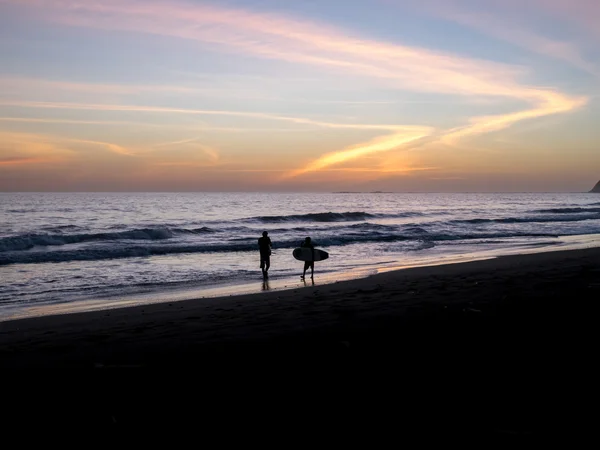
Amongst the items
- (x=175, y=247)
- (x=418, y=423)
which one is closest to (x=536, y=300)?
(x=418, y=423)

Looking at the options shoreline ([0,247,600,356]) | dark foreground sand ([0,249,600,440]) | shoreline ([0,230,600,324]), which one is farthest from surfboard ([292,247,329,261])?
dark foreground sand ([0,249,600,440])

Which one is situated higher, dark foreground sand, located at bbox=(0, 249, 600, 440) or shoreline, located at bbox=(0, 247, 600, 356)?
dark foreground sand, located at bbox=(0, 249, 600, 440)

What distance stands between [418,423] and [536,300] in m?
5.48

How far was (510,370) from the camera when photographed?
4.73 metres

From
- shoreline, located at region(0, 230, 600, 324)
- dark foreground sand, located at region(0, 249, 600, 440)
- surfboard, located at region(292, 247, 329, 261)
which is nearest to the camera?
dark foreground sand, located at region(0, 249, 600, 440)

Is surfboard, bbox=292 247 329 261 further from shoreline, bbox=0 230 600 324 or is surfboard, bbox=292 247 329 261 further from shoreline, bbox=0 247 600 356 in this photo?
shoreline, bbox=0 247 600 356

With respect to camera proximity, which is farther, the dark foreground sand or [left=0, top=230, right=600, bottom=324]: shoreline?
[left=0, top=230, right=600, bottom=324]: shoreline

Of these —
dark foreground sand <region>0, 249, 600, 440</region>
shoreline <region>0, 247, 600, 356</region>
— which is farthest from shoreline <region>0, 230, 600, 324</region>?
dark foreground sand <region>0, 249, 600, 440</region>

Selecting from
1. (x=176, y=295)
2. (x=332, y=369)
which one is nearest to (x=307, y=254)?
(x=176, y=295)

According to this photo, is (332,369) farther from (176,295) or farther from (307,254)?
(307,254)

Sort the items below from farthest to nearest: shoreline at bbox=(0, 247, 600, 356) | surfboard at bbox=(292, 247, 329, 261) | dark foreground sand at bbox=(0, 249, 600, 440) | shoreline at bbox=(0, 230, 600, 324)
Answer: surfboard at bbox=(292, 247, 329, 261) → shoreline at bbox=(0, 230, 600, 324) → shoreline at bbox=(0, 247, 600, 356) → dark foreground sand at bbox=(0, 249, 600, 440)

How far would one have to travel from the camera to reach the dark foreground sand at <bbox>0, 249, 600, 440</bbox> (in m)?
3.91

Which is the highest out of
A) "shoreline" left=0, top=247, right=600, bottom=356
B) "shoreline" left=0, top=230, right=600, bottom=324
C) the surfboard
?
the surfboard

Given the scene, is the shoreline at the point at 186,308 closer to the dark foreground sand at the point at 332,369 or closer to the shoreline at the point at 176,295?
the dark foreground sand at the point at 332,369
